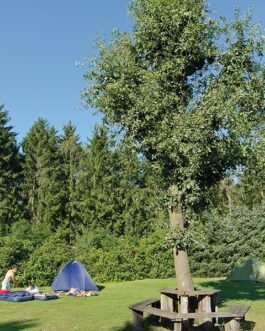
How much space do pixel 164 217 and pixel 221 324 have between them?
3.53 metres

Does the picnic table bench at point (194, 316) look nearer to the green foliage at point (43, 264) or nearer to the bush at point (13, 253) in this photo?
the green foliage at point (43, 264)

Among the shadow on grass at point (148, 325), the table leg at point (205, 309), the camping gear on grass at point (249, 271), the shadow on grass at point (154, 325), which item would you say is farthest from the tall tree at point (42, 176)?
the table leg at point (205, 309)

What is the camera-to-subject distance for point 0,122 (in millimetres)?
44469

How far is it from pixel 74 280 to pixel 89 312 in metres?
6.68

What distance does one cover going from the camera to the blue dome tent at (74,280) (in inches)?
761

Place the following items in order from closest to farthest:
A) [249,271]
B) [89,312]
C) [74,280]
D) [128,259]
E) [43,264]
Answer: [89,312], [74,280], [43,264], [249,271], [128,259]

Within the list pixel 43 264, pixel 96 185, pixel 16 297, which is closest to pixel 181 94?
pixel 16 297

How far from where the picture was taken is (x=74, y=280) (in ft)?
64.0

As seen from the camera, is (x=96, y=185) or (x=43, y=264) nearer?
(x=43, y=264)

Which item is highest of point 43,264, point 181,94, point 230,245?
point 181,94

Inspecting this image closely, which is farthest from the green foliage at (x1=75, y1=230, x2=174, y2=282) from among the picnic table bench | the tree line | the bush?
the picnic table bench

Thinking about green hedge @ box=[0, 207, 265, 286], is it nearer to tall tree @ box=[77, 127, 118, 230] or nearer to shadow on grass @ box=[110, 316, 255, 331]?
tall tree @ box=[77, 127, 118, 230]

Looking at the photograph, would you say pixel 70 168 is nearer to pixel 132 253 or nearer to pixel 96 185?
pixel 96 185

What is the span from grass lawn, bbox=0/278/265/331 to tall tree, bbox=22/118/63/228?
2404 cm
